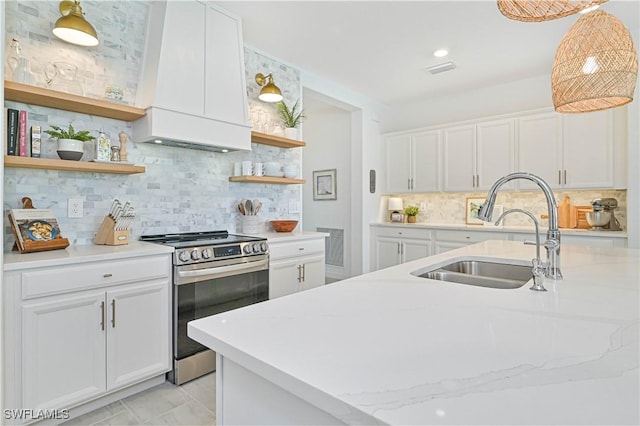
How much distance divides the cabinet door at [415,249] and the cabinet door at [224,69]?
286cm

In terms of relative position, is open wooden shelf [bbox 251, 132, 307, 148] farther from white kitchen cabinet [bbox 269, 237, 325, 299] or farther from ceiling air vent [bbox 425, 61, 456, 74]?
ceiling air vent [bbox 425, 61, 456, 74]

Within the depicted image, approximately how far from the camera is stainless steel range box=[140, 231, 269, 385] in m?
2.30

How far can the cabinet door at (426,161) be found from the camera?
4.82 meters

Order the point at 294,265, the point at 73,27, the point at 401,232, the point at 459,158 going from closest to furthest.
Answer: the point at 73,27
the point at 294,265
the point at 459,158
the point at 401,232

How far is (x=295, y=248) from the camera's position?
10.5 feet

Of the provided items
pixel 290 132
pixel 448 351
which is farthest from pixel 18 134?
pixel 448 351

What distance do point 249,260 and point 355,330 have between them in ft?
6.39

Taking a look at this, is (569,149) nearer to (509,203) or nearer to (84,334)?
(509,203)

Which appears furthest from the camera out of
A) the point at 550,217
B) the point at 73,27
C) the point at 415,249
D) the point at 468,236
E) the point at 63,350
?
the point at 415,249

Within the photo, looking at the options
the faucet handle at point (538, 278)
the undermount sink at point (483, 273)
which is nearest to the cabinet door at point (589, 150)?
the undermount sink at point (483, 273)

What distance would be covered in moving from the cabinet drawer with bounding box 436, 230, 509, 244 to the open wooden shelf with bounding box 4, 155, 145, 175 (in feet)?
11.6

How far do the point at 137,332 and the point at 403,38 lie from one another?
326 cm

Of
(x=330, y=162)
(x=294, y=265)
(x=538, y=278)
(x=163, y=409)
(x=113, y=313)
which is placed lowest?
(x=163, y=409)

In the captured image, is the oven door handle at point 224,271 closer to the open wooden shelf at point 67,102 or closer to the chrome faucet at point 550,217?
the open wooden shelf at point 67,102
